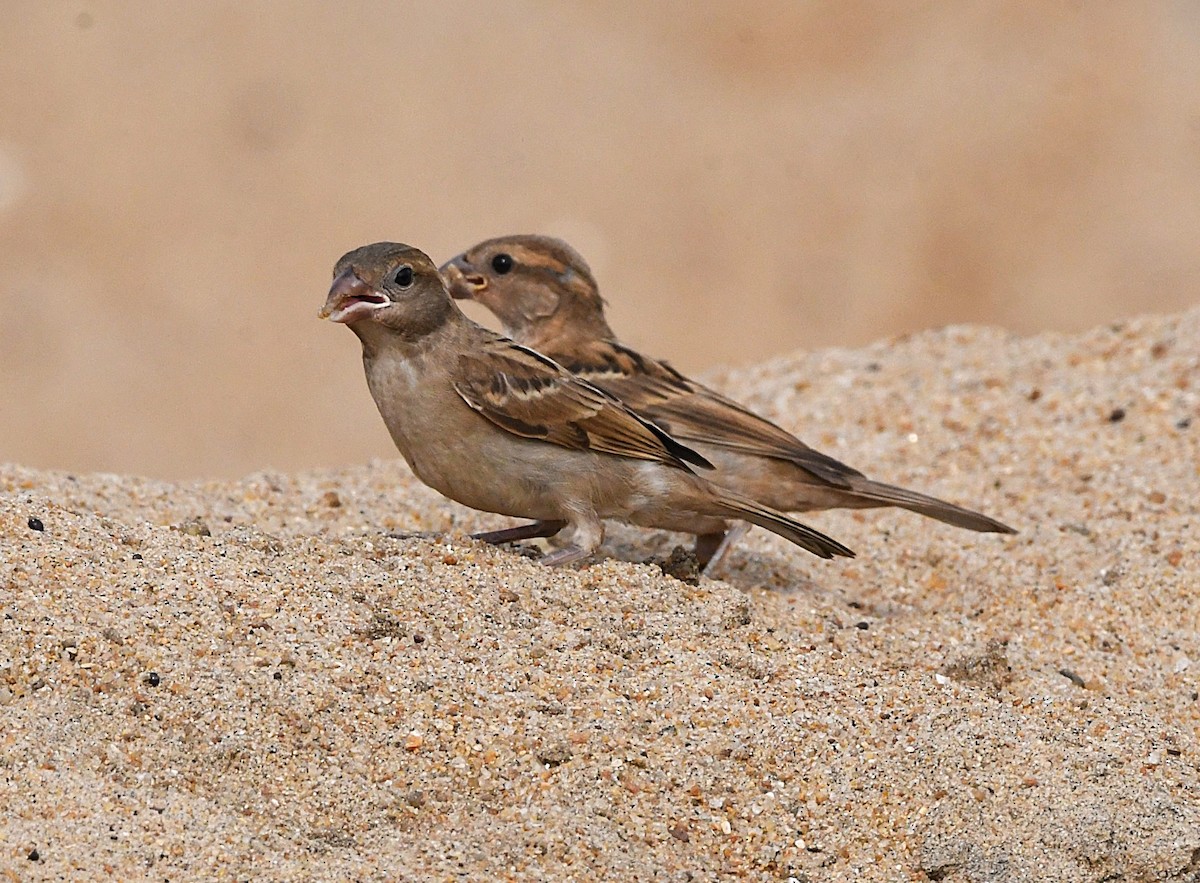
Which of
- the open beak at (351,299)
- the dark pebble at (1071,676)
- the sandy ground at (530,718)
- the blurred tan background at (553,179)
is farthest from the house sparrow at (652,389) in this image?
the blurred tan background at (553,179)

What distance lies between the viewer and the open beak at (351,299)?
580cm

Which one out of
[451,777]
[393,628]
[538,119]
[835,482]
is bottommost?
[451,777]

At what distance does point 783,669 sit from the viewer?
5430mm

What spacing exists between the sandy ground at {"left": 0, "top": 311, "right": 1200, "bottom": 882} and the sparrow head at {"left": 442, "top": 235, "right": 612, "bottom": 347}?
1701 millimetres

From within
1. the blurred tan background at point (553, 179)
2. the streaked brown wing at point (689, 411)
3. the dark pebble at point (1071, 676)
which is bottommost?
the dark pebble at point (1071, 676)

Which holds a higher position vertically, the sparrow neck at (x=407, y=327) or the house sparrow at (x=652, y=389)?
the house sparrow at (x=652, y=389)

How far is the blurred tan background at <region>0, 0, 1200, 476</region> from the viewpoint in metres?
15.6

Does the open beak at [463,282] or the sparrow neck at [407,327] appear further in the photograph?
the open beak at [463,282]

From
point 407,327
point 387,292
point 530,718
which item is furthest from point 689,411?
point 530,718

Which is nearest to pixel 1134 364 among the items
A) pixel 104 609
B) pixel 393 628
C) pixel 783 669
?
pixel 783 669

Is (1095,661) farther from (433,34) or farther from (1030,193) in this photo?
(433,34)

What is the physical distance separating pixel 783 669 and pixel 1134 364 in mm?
4784

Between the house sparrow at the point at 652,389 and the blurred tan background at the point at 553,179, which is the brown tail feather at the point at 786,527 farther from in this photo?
the blurred tan background at the point at 553,179

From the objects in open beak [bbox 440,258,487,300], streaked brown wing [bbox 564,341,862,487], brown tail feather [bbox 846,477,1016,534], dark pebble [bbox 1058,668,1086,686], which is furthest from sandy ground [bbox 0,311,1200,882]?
open beak [bbox 440,258,487,300]
